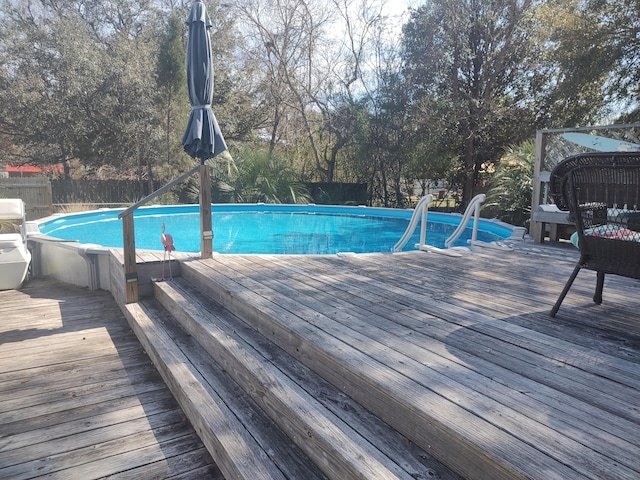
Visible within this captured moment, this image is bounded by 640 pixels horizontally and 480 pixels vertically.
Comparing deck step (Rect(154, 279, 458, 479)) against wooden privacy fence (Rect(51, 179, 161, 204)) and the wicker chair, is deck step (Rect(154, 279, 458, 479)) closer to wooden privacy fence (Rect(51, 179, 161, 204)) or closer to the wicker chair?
the wicker chair

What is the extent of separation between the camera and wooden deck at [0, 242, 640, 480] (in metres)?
1.21

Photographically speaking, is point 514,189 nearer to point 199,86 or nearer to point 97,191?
point 199,86

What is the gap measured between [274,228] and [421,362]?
7.60 metres

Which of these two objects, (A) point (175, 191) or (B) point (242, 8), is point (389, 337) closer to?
(A) point (175, 191)

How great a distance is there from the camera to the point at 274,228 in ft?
29.8

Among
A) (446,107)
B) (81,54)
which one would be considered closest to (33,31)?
(81,54)

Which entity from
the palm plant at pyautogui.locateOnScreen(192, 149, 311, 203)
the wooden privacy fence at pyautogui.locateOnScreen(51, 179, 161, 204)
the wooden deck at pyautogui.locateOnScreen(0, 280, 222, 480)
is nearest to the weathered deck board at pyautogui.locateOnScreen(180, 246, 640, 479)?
the wooden deck at pyautogui.locateOnScreen(0, 280, 222, 480)

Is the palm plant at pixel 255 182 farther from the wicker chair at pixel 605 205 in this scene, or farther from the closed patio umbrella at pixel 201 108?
the wicker chair at pixel 605 205

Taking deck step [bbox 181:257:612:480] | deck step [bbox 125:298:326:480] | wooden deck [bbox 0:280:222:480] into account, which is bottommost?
wooden deck [bbox 0:280:222:480]

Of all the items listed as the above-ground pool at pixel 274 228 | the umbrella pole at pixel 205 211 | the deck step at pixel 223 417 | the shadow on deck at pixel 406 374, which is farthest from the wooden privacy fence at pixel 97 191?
the deck step at pixel 223 417

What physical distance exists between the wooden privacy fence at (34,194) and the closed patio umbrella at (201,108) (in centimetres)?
678

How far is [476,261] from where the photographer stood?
380 centimetres

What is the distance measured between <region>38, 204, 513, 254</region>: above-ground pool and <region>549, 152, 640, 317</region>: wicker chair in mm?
4655

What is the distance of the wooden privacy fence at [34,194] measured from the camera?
8766 mm
